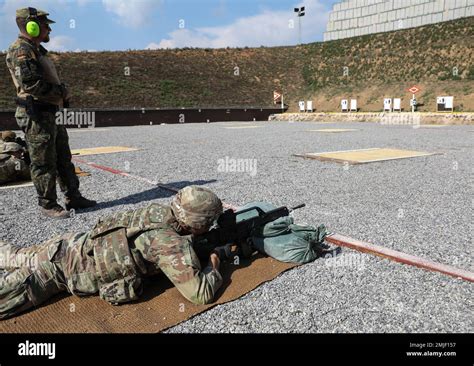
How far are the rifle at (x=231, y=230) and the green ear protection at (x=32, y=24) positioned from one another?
10.6ft

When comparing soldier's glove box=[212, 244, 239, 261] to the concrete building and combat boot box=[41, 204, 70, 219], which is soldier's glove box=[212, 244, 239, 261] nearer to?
combat boot box=[41, 204, 70, 219]

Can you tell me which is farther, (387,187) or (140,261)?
(387,187)

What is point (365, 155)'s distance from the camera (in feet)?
33.8

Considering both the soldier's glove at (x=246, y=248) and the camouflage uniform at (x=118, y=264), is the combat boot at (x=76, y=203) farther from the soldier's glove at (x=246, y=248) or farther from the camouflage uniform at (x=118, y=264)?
the soldier's glove at (x=246, y=248)

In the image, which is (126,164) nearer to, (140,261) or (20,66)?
→ (20,66)

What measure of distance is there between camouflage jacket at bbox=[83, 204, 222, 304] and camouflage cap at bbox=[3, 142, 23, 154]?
5.50m

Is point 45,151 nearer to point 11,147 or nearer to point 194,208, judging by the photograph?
point 194,208

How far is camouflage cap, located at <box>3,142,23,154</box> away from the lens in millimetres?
7395

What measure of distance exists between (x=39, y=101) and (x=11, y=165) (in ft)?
10.8

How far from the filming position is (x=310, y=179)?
7445mm

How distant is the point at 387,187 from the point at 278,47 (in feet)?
151

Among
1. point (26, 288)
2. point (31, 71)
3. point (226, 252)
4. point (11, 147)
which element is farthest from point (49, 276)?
point (11, 147)

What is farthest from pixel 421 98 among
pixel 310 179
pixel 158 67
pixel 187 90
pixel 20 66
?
pixel 20 66

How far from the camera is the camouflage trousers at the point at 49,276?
2822 mm
